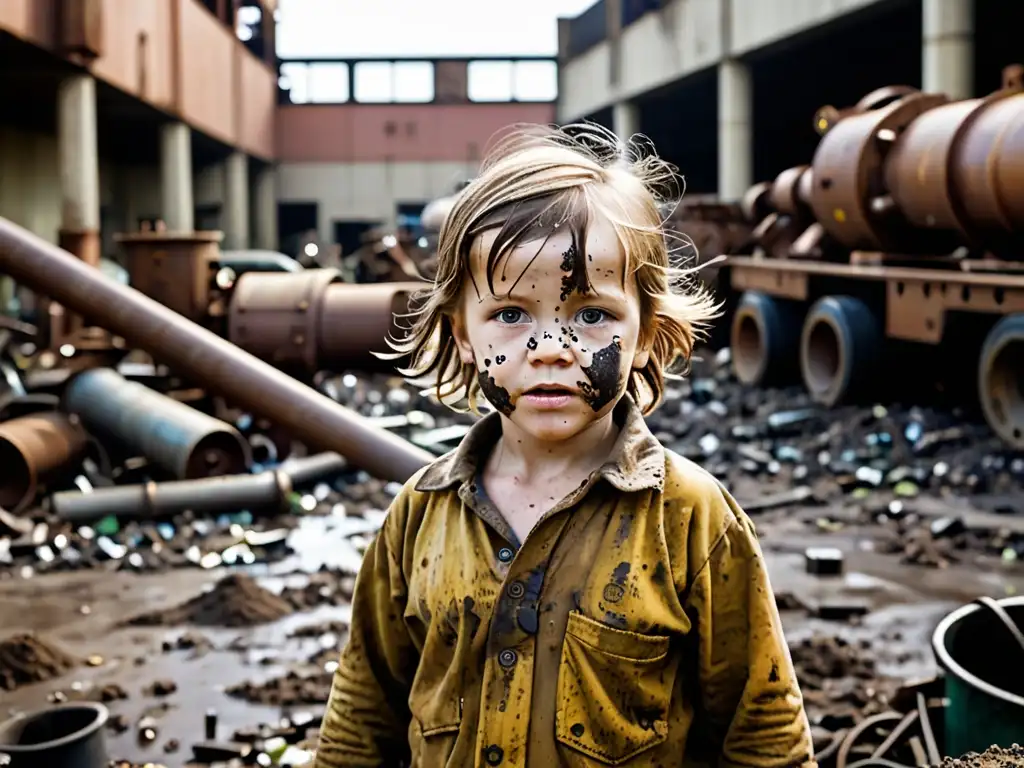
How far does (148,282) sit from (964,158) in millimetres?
6564

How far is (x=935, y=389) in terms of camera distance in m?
11.2

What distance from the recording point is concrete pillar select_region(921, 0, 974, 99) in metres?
12.9

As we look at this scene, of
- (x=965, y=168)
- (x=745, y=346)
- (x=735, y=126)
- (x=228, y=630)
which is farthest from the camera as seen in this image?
(x=735, y=126)

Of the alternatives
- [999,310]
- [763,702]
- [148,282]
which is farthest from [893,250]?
[763,702]

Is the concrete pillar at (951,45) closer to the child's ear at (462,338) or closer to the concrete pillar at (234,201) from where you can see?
the child's ear at (462,338)

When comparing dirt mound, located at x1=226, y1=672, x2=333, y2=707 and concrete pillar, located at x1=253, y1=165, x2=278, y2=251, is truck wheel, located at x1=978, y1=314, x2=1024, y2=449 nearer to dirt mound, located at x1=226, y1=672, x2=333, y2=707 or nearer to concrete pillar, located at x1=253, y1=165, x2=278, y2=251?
dirt mound, located at x1=226, y1=672, x2=333, y2=707

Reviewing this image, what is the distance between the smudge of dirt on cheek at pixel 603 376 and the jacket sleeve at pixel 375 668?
1.33ft

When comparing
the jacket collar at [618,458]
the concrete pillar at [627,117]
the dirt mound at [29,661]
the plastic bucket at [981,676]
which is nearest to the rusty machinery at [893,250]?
the plastic bucket at [981,676]

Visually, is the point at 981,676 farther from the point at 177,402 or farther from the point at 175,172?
the point at 175,172

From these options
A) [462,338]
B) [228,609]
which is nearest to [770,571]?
[228,609]

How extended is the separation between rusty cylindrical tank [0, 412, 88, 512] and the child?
20.6 ft

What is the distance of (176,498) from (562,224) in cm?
605

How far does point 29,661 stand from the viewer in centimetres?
474

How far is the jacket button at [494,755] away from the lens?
1.73m
